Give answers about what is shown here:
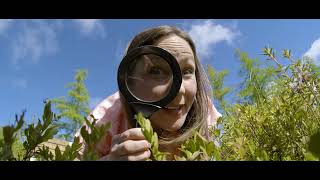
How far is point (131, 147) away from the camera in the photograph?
3.12 feet

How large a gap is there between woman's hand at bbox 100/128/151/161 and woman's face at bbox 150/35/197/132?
0.58m

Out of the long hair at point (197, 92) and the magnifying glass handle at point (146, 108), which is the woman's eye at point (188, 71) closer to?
the long hair at point (197, 92)

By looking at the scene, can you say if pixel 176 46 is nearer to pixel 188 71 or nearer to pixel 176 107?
pixel 188 71

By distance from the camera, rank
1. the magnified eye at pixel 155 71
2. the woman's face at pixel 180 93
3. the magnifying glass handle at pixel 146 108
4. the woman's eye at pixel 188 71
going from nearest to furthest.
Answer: the magnifying glass handle at pixel 146 108 < the magnified eye at pixel 155 71 < the woman's face at pixel 180 93 < the woman's eye at pixel 188 71

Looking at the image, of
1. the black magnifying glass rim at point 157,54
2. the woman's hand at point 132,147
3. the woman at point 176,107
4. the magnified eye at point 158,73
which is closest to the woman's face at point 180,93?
the woman at point 176,107

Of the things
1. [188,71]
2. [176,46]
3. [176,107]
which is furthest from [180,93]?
[176,46]

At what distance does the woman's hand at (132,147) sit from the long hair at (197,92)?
63cm

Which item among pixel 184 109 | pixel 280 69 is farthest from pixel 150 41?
pixel 280 69

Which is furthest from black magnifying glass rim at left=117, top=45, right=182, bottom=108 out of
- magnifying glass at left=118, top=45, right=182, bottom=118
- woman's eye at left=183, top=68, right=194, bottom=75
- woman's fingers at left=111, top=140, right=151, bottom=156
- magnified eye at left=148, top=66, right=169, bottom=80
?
woman's eye at left=183, top=68, right=194, bottom=75

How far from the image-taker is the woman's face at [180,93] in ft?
5.57
